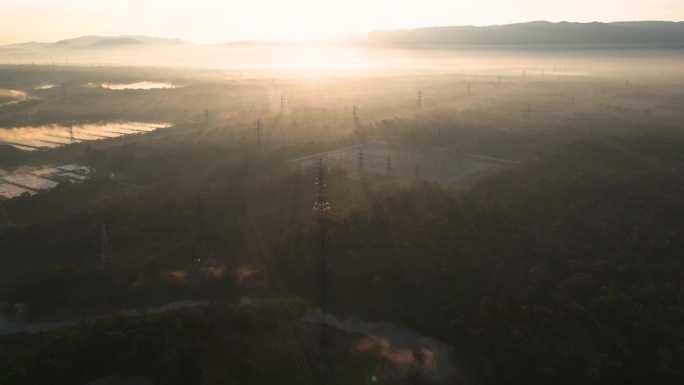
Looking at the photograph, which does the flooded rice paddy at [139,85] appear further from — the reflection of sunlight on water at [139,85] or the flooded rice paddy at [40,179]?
the flooded rice paddy at [40,179]

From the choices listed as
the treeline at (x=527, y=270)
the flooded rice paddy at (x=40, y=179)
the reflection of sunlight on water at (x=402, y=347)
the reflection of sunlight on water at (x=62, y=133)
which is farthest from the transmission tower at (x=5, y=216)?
the reflection of sunlight on water at (x=62, y=133)

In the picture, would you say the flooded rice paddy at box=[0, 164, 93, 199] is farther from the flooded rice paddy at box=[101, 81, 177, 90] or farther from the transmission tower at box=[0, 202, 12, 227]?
the flooded rice paddy at box=[101, 81, 177, 90]

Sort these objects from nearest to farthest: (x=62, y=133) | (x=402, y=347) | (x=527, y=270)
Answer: (x=402, y=347)
(x=527, y=270)
(x=62, y=133)

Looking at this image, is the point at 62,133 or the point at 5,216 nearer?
the point at 5,216

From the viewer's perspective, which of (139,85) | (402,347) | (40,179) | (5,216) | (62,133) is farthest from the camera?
(139,85)

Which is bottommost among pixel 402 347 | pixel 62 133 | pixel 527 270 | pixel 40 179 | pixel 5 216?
pixel 402 347

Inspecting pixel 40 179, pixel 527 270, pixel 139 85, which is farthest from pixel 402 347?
pixel 139 85

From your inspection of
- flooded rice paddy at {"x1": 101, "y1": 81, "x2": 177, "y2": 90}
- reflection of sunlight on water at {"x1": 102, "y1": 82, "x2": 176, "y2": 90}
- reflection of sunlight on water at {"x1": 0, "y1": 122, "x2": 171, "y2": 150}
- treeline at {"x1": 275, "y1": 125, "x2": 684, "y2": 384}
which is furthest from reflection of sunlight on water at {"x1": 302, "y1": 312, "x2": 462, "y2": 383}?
reflection of sunlight on water at {"x1": 102, "y1": 82, "x2": 176, "y2": 90}

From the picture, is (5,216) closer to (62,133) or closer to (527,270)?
(527,270)

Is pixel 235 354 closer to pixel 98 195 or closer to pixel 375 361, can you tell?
pixel 375 361
